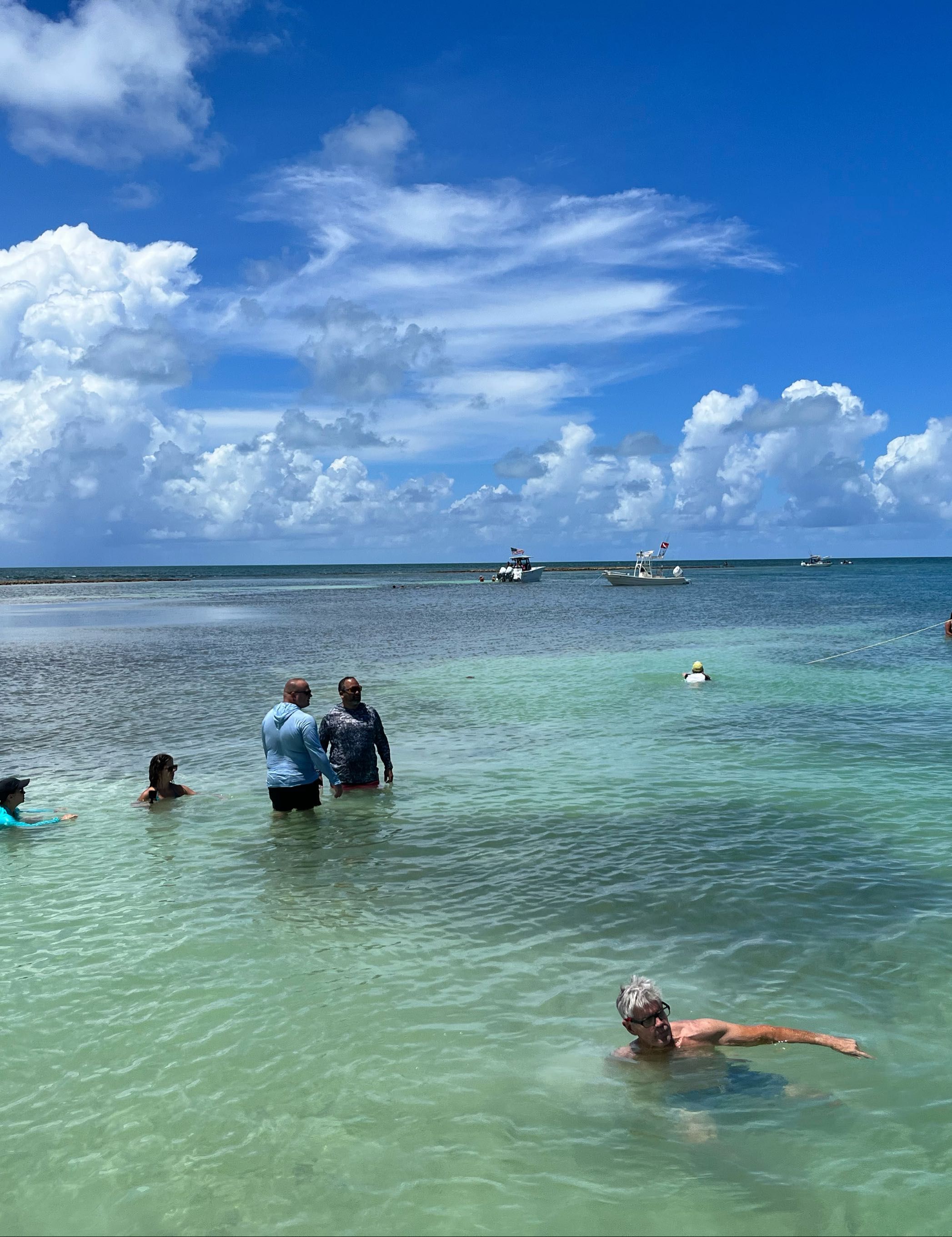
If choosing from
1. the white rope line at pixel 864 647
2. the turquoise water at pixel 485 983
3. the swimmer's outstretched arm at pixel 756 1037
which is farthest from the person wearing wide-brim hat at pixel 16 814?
the white rope line at pixel 864 647

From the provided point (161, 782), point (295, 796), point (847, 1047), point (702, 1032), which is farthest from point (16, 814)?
point (847, 1047)

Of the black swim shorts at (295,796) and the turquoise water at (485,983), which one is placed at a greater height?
the black swim shorts at (295,796)

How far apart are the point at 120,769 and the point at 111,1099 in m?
12.4

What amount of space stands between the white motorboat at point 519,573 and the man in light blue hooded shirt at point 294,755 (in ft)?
426

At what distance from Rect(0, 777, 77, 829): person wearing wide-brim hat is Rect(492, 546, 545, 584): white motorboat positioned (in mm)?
129586

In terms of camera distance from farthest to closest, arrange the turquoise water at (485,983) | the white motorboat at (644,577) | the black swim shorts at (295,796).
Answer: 1. the white motorboat at (644,577)
2. the black swim shorts at (295,796)
3. the turquoise water at (485,983)

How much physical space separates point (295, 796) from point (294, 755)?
0.71 m

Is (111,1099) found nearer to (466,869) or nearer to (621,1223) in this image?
(621,1223)

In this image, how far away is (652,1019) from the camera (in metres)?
6.84

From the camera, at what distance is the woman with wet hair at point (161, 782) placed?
595 inches

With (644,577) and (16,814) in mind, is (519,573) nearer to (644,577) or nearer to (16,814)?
(644,577)

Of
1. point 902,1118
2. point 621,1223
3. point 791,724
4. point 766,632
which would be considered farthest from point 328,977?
point 766,632

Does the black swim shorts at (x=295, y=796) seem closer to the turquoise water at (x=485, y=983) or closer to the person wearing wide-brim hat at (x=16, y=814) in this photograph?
the turquoise water at (x=485, y=983)

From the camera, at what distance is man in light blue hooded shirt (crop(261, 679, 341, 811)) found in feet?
42.5
